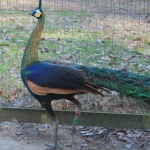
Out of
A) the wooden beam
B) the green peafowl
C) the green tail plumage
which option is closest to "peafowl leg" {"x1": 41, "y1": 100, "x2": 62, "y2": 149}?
the green peafowl

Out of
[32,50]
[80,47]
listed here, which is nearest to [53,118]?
[32,50]

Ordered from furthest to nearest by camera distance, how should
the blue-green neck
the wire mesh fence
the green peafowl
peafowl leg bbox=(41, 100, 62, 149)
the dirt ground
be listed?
the wire mesh fence < the dirt ground < the blue-green neck < peafowl leg bbox=(41, 100, 62, 149) < the green peafowl

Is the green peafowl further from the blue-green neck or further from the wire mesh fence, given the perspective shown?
the wire mesh fence

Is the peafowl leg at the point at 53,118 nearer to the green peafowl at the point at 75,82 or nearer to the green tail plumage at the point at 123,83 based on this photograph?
the green peafowl at the point at 75,82

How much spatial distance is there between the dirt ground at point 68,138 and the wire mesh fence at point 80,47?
339 millimetres

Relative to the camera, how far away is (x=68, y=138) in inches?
208

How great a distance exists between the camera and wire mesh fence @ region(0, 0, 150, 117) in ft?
18.9

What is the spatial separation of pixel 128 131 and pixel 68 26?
5085mm

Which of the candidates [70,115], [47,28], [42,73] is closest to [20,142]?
[70,115]

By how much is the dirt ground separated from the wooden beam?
16cm

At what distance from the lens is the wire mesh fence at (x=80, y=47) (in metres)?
5.77

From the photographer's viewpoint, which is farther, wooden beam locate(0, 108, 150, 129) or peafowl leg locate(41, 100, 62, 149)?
wooden beam locate(0, 108, 150, 129)

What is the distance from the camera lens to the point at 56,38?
9.05m

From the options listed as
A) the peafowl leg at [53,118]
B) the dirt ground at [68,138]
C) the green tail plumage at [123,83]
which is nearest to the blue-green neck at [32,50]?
the peafowl leg at [53,118]
